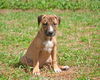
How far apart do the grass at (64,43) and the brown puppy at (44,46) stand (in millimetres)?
212

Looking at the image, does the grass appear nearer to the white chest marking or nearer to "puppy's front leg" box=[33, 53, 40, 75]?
"puppy's front leg" box=[33, 53, 40, 75]

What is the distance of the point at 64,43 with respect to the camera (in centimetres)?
1075

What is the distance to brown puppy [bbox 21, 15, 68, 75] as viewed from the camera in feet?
23.3

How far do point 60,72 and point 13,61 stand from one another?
1.46 meters

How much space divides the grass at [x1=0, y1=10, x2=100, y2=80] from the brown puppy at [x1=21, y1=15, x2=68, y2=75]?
212 mm

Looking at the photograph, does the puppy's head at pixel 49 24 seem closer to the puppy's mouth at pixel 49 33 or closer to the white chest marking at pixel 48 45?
the puppy's mouth at pixel 49 33

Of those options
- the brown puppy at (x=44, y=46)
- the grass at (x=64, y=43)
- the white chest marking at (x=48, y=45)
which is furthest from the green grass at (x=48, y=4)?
the white chest marking at (x=48, y=45)

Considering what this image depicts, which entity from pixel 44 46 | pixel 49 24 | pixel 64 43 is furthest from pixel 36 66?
pixel 64 43

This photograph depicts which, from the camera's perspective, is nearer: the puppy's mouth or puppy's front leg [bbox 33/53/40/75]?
the puppy's mouth

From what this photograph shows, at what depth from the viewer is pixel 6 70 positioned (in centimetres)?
742

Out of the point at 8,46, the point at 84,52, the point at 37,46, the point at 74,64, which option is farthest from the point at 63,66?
the point at 8,46

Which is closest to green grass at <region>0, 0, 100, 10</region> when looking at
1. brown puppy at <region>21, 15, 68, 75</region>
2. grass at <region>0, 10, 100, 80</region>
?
grass at <region>0, 10, 100, 80</region>

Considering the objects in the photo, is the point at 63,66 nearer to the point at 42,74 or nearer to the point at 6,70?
the point at 42,74

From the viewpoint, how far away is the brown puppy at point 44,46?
23.3ft
